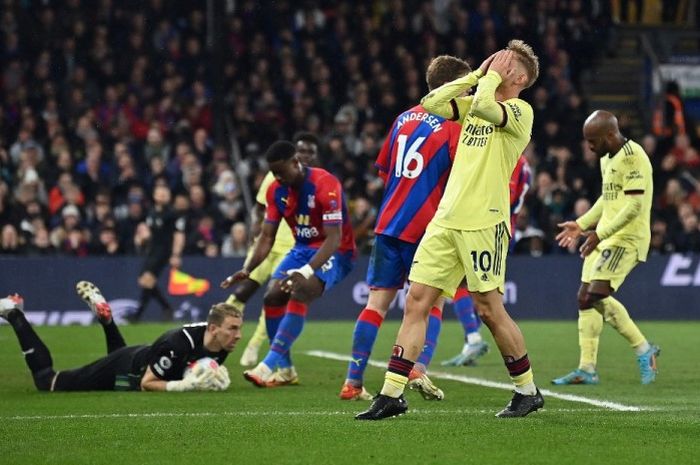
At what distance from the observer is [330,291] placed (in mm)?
Answer: 22719

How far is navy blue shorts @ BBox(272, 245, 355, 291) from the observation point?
12.1m

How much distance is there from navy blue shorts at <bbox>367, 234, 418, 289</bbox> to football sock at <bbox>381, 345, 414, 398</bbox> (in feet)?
4.43

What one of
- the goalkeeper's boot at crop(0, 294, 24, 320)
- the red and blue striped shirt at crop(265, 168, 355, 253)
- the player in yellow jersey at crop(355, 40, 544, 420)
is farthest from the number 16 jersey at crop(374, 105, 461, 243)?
the goalkeeper's boot at crop(0, 294, 24, 320)

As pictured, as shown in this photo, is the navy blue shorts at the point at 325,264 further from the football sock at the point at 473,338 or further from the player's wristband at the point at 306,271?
the football sock at the point at 473,338

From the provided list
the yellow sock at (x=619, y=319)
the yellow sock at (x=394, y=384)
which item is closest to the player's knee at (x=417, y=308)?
the yellow sock at (x=394, y=384)

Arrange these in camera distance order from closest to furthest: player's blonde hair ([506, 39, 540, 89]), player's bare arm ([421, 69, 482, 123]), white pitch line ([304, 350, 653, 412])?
player's bare arm ([421, 69, 482, 123]), player's blonde hair ([506, 39, 540, 89]), white pitch line ([304, 350, 653, 412])

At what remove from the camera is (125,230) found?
23156 mm

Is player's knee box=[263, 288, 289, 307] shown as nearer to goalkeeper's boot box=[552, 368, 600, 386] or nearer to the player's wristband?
Answer: the player's wristband

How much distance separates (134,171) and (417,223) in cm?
1472

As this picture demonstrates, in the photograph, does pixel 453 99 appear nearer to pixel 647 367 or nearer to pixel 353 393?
A: pixel 353 393

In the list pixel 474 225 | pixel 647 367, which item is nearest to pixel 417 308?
pixel 474 225

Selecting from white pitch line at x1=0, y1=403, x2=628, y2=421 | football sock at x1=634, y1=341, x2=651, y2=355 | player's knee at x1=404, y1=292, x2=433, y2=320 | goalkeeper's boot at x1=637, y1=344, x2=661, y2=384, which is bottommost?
white pitch line at x1=0, y1=403, x2=628, y2=421

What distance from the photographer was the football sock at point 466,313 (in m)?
14.7

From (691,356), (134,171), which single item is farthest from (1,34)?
(691,356)
